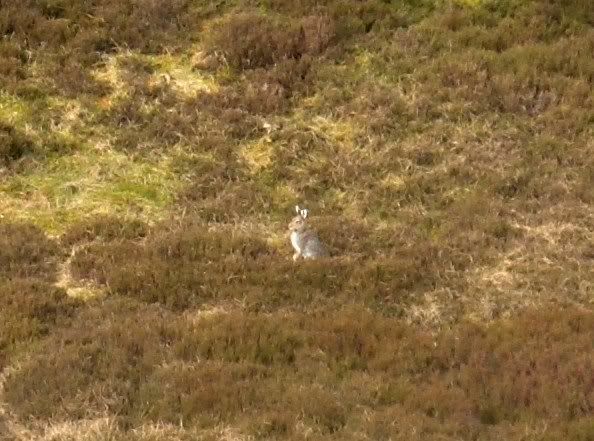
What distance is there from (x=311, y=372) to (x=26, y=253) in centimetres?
428

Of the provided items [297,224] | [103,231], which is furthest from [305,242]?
[103,231]

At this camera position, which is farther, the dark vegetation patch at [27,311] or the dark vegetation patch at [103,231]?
the dark vegetation patch at [103,231]

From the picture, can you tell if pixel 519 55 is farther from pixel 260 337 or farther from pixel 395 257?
pixel 260 337

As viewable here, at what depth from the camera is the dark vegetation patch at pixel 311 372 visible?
9.01m

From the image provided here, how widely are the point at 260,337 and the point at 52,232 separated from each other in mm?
3933

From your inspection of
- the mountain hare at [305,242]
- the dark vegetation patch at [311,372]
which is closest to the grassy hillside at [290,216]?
the dark vegetation patch at [311,372]

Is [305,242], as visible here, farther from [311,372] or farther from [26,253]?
[26,253]

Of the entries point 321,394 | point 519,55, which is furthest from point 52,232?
point 519,55

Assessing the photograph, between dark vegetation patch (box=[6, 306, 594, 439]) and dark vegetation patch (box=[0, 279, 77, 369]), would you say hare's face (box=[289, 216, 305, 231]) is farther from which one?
dark vegetation patch (box=[0, 279, 77, 369])

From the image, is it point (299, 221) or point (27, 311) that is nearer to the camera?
point (27, 311)

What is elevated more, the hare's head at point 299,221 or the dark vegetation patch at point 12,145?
the dark vegetation patch at point 12,145

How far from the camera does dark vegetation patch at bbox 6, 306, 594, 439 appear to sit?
901 centimetres

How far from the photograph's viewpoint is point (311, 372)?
989cm

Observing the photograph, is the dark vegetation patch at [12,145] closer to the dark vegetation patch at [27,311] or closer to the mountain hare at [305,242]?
the dark vegetation patch at [27,311]
